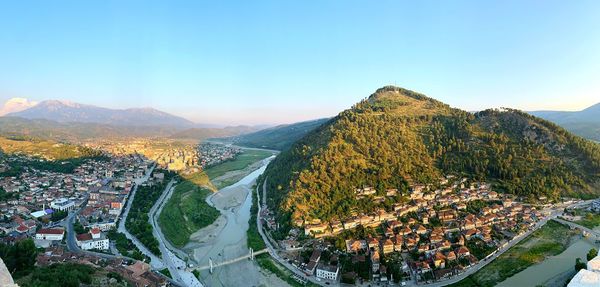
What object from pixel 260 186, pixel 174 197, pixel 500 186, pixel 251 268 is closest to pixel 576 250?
pixel 500 186

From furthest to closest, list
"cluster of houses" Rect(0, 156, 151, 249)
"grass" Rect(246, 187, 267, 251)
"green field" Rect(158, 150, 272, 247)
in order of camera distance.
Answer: "green field" Rect(158, 150, 272, 247) → "cluster of houses" Rect(0, 156, 151, 249) → "grass" Rect(246, 187, 267, 251)

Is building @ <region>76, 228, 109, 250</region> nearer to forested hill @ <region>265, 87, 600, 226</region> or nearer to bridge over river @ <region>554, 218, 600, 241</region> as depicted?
forested hill @ <region>265, 87, 600, 226</region>

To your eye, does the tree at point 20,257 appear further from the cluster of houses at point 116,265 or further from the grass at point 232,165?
the grass at point 232,165

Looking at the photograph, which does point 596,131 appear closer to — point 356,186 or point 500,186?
point 500,186

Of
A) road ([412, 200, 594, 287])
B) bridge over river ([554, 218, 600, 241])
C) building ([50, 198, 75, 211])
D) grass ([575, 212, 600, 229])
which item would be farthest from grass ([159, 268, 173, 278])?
grass ([575, 212, 600, 229])

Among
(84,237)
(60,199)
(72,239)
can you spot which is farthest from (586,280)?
Answer: (60,199)

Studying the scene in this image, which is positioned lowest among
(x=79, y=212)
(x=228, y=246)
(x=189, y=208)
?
(x=228, y=246)

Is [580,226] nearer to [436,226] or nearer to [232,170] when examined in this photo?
[436,226]

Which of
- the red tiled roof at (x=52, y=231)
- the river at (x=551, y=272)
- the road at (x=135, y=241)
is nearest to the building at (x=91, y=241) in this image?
the red tiled roof at (x=52, y=231)
